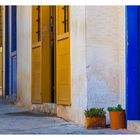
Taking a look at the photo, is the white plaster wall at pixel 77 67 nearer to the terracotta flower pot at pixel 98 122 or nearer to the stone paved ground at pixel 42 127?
the stone paved ground at pixel 42 127

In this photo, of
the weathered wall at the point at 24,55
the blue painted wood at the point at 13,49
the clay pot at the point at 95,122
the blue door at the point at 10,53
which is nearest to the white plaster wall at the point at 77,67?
the clay pot at the point at 95,122

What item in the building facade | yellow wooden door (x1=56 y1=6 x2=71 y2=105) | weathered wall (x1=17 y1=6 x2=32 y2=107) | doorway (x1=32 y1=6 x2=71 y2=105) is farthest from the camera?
weathered wall (x1=17 y1=6 x2=32 y2=107)

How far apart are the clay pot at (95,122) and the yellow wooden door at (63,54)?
156 centimetres

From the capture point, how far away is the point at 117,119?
27.0 feet

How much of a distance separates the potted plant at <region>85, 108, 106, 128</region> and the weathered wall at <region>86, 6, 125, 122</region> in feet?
1.22

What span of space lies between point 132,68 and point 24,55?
702 cm

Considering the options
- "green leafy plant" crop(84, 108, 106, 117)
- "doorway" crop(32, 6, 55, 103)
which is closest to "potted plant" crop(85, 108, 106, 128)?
"green leafy plant" crop(84, 108, 106, 117)

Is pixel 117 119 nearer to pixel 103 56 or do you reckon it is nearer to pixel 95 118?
pixel 95 118

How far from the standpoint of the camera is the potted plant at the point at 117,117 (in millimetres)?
8227

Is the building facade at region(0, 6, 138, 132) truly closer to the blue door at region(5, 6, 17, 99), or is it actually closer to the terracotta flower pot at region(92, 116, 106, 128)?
the terracotta flower pot at region(92, 116, 106, 128)

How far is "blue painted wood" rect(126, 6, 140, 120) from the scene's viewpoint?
26.6 ft

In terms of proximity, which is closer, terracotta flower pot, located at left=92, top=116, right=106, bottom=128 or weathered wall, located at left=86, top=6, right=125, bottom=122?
terracotta flower pot, located at left=92, top=116, right=106, bottom=128

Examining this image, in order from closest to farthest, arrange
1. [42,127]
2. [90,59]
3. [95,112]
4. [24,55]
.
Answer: [95,112] → [90,59] → [42,127] → [24,55]

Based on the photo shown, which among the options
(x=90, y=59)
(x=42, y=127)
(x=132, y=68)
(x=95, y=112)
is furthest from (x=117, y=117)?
(x=42, y=127)
